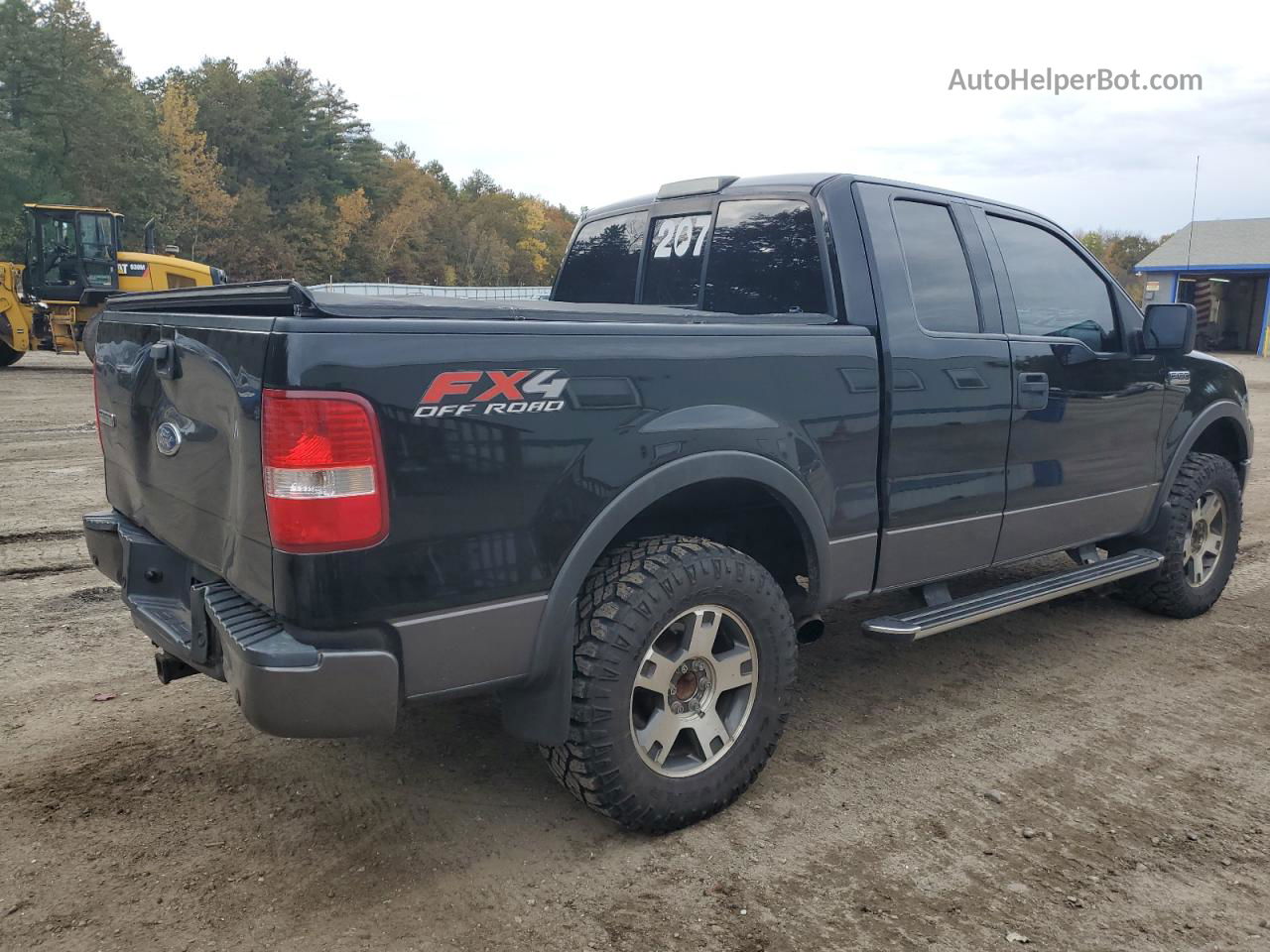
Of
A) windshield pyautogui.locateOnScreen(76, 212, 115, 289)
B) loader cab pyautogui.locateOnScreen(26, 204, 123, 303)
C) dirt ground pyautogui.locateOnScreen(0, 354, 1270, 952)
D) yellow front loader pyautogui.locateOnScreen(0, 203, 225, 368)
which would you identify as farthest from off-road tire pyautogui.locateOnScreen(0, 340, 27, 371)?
dirt ground pyautogui.locateOnScreen(0, 354, 1270, 952)

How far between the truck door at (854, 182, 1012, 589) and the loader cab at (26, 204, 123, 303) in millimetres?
19292

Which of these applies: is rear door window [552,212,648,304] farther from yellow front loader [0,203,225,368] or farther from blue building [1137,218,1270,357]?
blue building [1137,218,1270,357]

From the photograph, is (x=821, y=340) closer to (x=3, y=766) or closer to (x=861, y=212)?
(x=861, y=212)

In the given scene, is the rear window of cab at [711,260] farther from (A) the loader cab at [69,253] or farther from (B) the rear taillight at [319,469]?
(A) the loader cab at [69,253]

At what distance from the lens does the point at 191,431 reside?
9.28 feet

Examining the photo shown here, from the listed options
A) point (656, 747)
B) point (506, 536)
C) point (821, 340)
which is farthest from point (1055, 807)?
point (506, 536)

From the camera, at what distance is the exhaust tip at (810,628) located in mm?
3623

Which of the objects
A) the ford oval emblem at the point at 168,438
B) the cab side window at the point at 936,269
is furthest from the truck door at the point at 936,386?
the ford oval emblem at the point at 168,438

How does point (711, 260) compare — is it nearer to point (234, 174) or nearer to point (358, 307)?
point (358, 307)

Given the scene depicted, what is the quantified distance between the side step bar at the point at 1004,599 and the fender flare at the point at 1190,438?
0.21 metres

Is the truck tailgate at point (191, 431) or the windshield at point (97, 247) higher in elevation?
the windshield at point (97, 247)

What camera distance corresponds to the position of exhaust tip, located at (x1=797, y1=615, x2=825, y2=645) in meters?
3.62

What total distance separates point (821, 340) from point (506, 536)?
134 centimetres

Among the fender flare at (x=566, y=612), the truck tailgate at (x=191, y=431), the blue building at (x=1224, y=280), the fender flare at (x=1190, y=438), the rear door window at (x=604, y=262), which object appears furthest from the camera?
the blue building at (x=1224, y=280)
